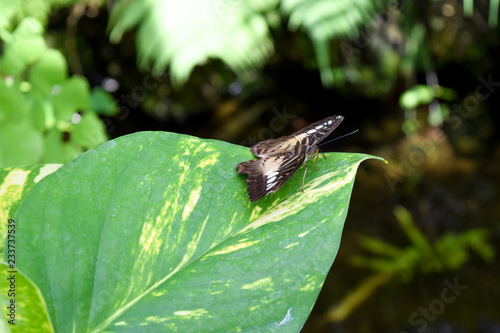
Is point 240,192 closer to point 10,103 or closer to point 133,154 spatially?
point 133,154

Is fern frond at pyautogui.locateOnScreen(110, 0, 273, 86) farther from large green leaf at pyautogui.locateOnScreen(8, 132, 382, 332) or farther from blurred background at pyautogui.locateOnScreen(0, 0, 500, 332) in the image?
large green leaf at pyautogui.locateOnScreen(8, 132, 382, 332)

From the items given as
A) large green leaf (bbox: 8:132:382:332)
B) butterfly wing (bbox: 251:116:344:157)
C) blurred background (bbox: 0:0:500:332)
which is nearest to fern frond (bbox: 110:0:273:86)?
blurred background (bbox: 0:0:500:332)

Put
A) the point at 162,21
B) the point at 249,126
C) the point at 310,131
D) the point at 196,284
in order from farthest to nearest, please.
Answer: the point at 249,126 → the point at 162,21 → the point at 310,131 → the point at 196,284

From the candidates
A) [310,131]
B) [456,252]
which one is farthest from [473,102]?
[310,131]

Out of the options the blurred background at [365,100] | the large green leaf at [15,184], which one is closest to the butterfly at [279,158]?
the large green leaf at [15,184]

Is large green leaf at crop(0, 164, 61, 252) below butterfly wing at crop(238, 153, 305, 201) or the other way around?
the other way around

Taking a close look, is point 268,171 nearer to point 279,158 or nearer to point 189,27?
point 279,158
